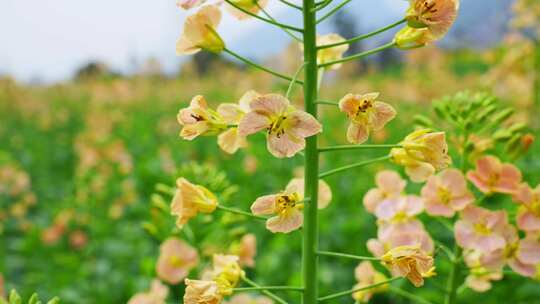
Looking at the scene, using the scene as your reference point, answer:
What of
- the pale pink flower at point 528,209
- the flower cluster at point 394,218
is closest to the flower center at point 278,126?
the flower cluster at point 394,218

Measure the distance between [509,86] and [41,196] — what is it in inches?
156

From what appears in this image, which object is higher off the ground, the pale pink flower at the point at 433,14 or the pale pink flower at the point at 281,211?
the pale pink flower at the point at 433,14

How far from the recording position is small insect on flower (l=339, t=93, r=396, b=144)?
1084 millimetres

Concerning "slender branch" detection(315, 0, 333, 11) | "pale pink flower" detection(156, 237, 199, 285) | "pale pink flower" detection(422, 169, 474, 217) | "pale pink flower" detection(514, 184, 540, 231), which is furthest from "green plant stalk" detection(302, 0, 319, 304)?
"pale pink flower" detection(156, 237, 199, 285)

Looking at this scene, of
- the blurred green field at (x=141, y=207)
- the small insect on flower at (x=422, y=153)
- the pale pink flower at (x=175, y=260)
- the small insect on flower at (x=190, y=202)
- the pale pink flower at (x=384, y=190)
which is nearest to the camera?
the small insect on flower at (x=422, y=153)

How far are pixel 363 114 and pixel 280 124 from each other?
5.7 inches

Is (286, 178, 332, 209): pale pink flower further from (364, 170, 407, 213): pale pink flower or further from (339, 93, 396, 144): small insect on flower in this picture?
(339, 93, 396, 144): small insect on flower

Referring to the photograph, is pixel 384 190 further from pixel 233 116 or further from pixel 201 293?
pixel 201 293

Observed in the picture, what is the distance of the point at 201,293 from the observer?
3.61 ft

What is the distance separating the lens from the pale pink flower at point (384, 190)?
150cm

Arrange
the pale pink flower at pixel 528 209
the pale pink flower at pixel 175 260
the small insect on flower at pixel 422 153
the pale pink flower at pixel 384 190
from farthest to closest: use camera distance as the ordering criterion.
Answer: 1. the pale pink flower at pixel 175 260
2. the pale pink flower at pixel 384 190
3. the pale pink flower at pixel 528 209
4. the small insect on flower at pixel 422 153

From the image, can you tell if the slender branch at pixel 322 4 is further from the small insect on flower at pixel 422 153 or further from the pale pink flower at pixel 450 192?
the pale pink flower at pixel 450 192

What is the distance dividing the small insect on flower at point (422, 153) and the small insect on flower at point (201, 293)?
0.42 meters

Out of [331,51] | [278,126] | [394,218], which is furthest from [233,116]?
[394,218]
